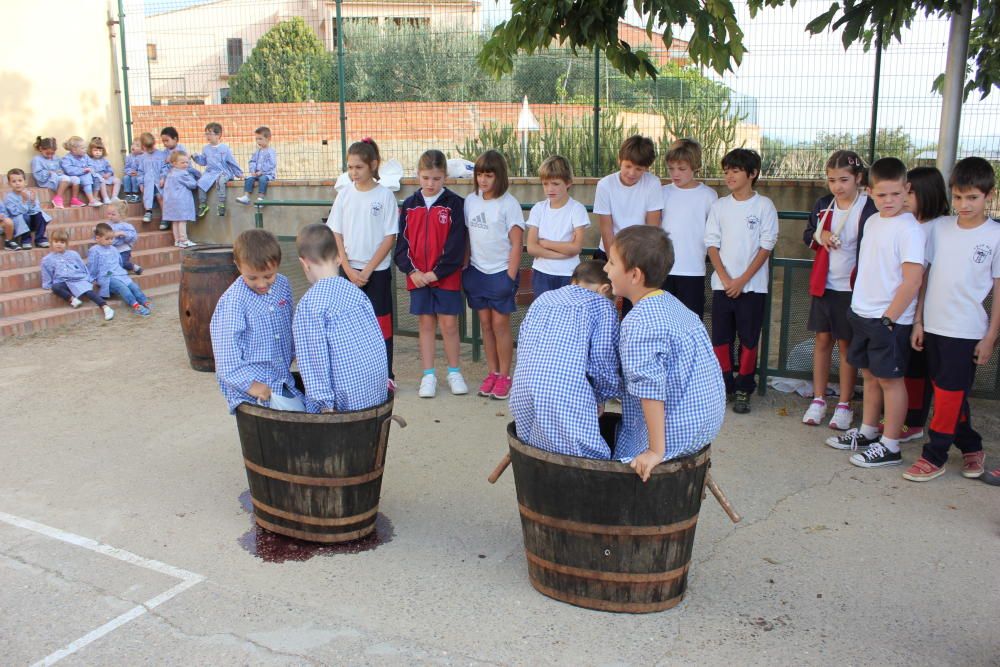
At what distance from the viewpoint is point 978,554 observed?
394cm

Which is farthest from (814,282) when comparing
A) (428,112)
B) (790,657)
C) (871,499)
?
(428,112)

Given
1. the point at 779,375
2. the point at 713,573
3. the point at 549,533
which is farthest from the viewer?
the point at 779,375

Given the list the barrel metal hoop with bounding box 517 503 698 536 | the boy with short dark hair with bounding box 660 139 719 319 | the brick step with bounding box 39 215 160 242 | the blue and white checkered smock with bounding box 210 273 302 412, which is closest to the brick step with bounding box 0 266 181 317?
the brick step with bounding box 39 215 160 242

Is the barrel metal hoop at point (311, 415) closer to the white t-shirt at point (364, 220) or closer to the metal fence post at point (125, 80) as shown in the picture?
the white t-shirt at point (364, 220)

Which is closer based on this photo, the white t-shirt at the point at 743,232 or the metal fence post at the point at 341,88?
the white t-shirt at the point at 743,232

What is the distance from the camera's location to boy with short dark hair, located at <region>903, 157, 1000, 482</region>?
4.59 m

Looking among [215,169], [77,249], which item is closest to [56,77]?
[215,169]

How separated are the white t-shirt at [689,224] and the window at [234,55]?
32.6ft

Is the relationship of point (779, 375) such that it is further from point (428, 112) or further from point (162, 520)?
point (428, 112)

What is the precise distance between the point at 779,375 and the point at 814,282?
86 centimetres

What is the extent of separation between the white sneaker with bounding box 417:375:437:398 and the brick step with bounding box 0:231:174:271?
17.6 feet

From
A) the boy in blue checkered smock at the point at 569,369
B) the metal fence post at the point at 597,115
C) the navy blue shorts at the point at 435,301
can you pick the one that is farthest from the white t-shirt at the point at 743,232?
the metal fence post at the point at 597,115

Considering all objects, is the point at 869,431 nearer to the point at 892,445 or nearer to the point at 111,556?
the point at 892,445

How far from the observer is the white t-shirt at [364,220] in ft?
20.4
